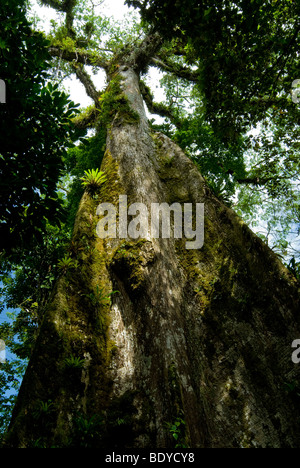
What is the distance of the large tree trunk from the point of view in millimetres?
2574

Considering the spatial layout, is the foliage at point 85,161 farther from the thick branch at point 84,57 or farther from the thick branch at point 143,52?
the thick branch at point 84,57

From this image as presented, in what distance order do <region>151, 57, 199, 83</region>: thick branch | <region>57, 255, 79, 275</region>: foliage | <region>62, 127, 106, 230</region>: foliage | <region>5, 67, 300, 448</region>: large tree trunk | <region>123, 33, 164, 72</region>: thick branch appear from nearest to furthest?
<region>5, 67, 300, 448</region>: large tree trunk
<region>57, 255, 79, 275</region>: foliage
<region>62, 127, 106, 230</region>: foliage
<region>123, 33, 164, 72</region>: thick branch
<region>151, 57, 199, 83</region>: thick branch

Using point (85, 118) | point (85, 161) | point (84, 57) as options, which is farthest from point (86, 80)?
point (85, 161)

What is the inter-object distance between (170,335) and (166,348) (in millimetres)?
169

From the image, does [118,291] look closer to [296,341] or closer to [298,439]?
[296,341]

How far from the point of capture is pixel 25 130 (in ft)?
9.61

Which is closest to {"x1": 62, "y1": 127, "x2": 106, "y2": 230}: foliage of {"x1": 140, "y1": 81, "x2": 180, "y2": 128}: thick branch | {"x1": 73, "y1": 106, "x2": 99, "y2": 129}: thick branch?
{"x1": 73, "y1": 106, "x2": 99, "y2": 129}: thick branch

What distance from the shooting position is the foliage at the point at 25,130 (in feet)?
9.43

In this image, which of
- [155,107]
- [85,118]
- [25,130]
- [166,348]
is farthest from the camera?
[155,107]

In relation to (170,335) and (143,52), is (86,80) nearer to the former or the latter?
(143,52)

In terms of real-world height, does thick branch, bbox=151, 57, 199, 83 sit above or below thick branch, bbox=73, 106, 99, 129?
above

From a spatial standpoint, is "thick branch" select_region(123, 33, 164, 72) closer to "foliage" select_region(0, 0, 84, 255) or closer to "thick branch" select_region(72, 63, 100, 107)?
"thick branch" select_region(72, 63, 100, 107)

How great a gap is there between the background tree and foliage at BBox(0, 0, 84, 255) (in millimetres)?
872

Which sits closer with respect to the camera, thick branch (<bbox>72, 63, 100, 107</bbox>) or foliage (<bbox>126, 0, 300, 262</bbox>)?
foliage (<bbox>126, 0, 300, 262</bbox>)
